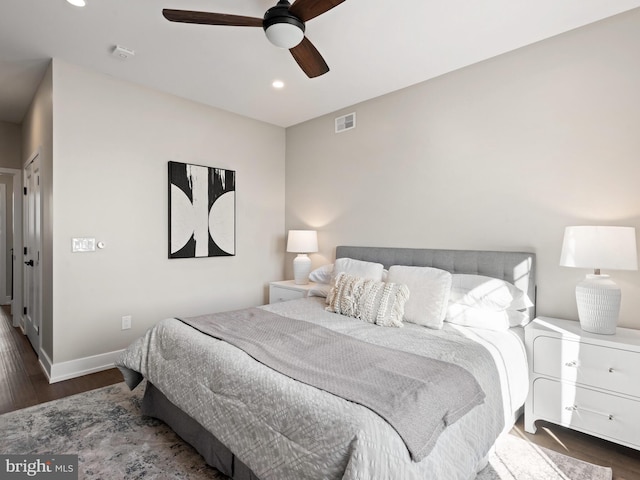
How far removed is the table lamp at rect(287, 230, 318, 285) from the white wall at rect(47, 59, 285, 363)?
2.11ft

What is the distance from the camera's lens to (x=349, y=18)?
88.5 inches

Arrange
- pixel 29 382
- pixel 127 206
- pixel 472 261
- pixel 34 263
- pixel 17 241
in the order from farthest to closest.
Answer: pixel 17 241 → pixel 34 263 → pixel 127 206 → pixel 29 382 → pixel 472 261

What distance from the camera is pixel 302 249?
392cm

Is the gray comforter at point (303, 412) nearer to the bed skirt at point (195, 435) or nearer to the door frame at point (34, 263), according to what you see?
the bed skirt at point (195, 435)

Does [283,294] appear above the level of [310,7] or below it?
below

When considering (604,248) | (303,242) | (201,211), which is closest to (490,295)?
(604,248)

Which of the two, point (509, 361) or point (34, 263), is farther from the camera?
point (34, 263)

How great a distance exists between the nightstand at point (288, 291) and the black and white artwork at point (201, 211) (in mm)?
674

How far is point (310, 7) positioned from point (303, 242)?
253 centimetres

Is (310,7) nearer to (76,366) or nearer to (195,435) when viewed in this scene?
(195,435)


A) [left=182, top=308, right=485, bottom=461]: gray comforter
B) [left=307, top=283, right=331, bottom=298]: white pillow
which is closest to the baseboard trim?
[left=182, top=308, right=485, bottom=461]: gray comforter

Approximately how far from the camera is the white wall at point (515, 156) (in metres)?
2.23

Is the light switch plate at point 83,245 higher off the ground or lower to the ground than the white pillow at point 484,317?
higher

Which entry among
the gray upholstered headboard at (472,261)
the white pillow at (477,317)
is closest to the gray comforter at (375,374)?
the white pillow at (477,317)
